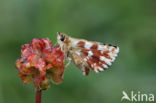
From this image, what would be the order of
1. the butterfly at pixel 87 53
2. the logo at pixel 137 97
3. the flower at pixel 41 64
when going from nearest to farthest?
1. the flower at pixel 41 64
2. the butterfly at pixel 87 53
3. the logo at pixel 137 97

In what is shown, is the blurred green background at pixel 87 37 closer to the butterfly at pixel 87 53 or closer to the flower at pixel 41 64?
the butterfly at pixel 87 53

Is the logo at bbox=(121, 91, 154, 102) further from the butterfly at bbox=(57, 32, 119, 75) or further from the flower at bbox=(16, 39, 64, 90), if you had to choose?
the flower at bbox=(16, 39, 64, 90)

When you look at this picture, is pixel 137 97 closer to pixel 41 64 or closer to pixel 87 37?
pixel 87 37

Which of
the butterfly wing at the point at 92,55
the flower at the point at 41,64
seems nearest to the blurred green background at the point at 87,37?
the butterfly wing at the point at 92,55

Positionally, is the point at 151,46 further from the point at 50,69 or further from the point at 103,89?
the point at 50,69

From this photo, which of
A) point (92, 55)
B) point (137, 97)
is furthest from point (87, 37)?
point (92, 55)

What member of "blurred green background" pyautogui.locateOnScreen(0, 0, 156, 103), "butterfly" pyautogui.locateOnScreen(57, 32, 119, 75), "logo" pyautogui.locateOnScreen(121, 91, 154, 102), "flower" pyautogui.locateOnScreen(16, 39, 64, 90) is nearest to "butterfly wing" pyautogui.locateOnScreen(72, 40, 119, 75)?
"butterfly" pyautogui.locateOnScreen(57, 32, 119, 75)

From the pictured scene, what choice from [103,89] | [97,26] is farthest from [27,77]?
[97,26]
